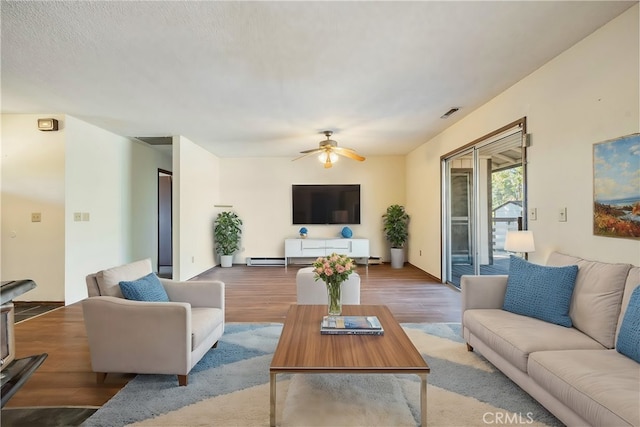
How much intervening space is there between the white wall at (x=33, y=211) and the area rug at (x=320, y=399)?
2.88 m

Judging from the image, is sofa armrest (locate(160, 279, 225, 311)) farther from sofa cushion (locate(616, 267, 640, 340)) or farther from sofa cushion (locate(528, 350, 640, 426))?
sofa cushion (locate(616, 267, 640, 340))

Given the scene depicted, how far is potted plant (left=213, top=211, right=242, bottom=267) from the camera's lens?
6.72 meters

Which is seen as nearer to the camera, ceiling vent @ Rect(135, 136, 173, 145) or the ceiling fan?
the ceiling fan

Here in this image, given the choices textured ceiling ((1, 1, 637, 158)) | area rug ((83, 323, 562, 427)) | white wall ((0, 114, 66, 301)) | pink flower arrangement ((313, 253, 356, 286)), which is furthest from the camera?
white wall ((0, 114, 66, 301))

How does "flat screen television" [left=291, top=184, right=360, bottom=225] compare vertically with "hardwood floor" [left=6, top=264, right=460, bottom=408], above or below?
above

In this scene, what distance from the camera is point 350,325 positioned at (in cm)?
216

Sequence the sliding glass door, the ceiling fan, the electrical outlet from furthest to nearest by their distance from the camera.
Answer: the ceiling fan < the sliding glass door < the electrical outlet

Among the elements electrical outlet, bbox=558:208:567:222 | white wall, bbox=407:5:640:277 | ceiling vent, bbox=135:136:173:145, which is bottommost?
electrical outlet, bbox=558:208:567:222

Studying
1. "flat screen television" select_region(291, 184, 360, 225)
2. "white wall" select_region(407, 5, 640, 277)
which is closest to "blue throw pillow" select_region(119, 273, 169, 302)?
"white wall" select_region(407, 5, 640, 277)

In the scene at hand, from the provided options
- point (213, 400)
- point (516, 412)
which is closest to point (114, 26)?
point (213, 400)

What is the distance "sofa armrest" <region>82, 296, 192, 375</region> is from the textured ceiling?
1.94m

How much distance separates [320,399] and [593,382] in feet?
4.72

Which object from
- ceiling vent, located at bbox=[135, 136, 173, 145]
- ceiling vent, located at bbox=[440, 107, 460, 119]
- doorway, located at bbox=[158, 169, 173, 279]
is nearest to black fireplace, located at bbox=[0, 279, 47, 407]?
ceiling vent, located at bbox=[440, 107, 460, 119]

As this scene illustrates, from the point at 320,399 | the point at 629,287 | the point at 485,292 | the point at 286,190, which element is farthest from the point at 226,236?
the point at 629,287
